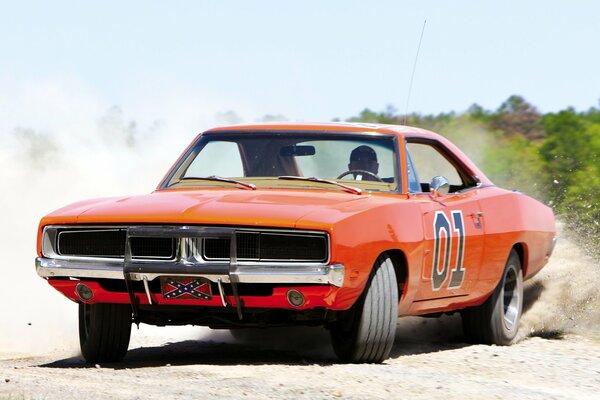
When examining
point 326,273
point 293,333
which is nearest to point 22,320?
point 293,333

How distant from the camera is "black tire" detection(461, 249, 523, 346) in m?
9.78

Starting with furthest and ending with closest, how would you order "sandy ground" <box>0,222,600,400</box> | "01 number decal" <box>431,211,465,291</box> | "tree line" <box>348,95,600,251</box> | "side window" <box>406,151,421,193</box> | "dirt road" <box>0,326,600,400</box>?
"tree line" <box>348,95,600,251</box>
"side window" <box>406,151,421,193</box>
"01 number decal" <box>431,211,465,291</box>
"sandy ground" <box>0,222,600,400</box>
"dirt road" <box>0,326,600,400</box>

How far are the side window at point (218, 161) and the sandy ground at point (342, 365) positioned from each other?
47.1 inches

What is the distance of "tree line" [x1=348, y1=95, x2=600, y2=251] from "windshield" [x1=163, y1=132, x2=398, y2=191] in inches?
151

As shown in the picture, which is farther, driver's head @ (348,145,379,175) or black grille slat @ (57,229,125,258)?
driver's head @ (348,145,379,175)

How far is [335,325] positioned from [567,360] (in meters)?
1.90

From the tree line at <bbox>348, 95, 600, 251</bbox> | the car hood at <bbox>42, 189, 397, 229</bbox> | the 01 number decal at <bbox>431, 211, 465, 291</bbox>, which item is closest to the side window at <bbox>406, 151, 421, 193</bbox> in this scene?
the 01 number decal at <bbox>431, 211, 465, 291</bbox>

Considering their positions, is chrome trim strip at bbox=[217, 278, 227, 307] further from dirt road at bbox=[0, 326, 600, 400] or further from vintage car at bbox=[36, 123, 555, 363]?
dirt road at bbox=[0, 326, 600, 400]

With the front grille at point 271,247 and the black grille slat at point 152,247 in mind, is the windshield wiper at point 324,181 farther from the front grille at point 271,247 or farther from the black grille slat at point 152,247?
the black grille slat at point 152,247

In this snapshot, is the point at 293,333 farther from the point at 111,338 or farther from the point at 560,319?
the point at 560,319

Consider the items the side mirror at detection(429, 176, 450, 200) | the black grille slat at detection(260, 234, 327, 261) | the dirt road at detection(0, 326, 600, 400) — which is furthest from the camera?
the side mirror at detection(429, 176, 450, 200)

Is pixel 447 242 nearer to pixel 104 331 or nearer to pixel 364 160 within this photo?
pixel 364 160

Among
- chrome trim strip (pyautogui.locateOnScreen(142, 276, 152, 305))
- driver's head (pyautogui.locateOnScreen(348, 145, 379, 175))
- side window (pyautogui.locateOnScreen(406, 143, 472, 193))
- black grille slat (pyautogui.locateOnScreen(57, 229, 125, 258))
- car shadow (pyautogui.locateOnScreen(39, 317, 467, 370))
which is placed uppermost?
driver's head (pyautogui.locateOnScreen(348, 145, 379, 175))

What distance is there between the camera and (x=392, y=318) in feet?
26.0
